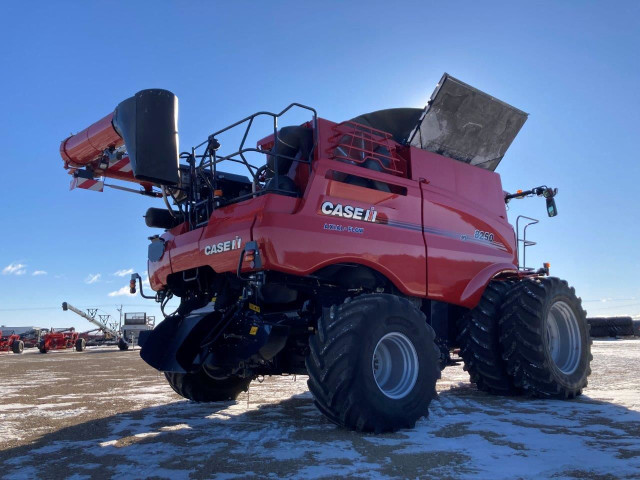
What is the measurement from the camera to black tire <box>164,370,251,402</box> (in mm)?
6773

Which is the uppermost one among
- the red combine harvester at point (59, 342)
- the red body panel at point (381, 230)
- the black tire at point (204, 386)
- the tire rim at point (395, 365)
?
the red body panel at point (381, 230)

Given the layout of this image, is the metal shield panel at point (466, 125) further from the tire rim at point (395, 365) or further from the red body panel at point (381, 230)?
the tire rim at point (395, 365)

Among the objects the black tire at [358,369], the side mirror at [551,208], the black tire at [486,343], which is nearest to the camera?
the black tire at [358,369]

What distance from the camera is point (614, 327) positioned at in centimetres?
2612

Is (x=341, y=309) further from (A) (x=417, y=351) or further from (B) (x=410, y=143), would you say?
(B) (x=410, y=143)

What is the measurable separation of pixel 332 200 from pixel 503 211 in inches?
139

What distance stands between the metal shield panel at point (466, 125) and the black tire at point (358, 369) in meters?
2.61

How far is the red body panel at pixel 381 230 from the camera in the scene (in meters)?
5.05

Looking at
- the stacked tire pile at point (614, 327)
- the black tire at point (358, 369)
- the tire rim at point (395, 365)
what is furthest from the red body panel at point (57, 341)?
the black tire at point (358, 369)

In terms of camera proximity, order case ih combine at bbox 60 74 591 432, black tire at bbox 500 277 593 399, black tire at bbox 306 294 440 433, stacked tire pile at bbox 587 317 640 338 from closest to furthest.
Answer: black tire at bbox 306 294 440 433 < case ih combine at bbox 60 74 591 432 < black tire at bbox 500 277 593 399 < stacked tire pile at bbox 587 317 640 338

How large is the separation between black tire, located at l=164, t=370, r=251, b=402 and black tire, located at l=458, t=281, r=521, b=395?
2.99m

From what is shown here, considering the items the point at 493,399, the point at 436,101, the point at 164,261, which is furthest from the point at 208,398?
the point at 436,101

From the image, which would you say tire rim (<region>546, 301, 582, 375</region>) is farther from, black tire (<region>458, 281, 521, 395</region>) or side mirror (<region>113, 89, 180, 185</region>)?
side mirror (<region>113, 89, 180, 185</region>)

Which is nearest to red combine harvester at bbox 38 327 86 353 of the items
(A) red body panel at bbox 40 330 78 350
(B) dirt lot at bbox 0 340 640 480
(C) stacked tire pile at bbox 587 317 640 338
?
(A) red body panel at bbox 40 330 78 350
